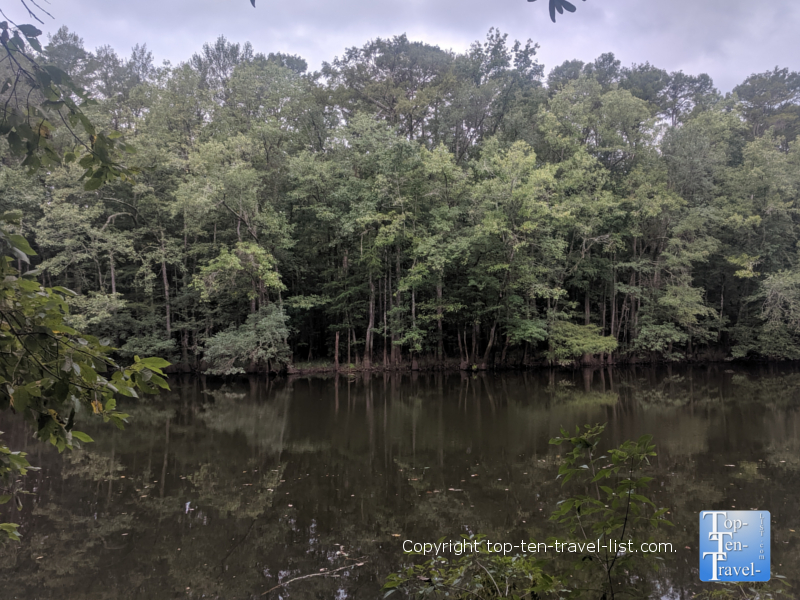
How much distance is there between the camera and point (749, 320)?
68.9ft

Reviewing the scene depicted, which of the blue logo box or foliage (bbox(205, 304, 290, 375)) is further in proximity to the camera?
foliage (bbox(205, 304, 290, 375))

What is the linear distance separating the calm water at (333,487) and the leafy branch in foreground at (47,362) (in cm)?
305

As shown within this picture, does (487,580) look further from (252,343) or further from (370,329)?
(370,329)

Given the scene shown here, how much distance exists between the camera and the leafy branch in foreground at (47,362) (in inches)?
51.2

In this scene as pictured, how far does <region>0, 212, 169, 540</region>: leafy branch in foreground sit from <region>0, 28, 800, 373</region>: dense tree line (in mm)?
16035

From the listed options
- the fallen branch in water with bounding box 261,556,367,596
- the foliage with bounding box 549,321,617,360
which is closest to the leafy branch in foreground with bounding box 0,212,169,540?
the fallen branch in water with bounding box 261,556,367,596

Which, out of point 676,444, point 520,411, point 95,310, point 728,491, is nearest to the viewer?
point 728,491

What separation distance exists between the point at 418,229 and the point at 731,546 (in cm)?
1761

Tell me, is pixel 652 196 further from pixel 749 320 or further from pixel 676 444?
pixel 676 444

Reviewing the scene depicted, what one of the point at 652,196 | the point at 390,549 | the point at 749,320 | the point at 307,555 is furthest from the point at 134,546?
the point at 749,320

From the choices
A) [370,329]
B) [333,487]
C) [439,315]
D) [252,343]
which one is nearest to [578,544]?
[333,487]

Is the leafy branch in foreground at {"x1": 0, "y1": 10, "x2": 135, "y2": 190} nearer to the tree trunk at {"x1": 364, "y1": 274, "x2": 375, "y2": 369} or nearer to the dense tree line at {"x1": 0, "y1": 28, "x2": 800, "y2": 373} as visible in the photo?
the dense tree line at {"x1": 0, "y1": 28, "x2": 800, "y2": 373}

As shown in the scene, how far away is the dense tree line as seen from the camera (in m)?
17.8

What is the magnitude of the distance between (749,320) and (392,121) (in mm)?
19556
